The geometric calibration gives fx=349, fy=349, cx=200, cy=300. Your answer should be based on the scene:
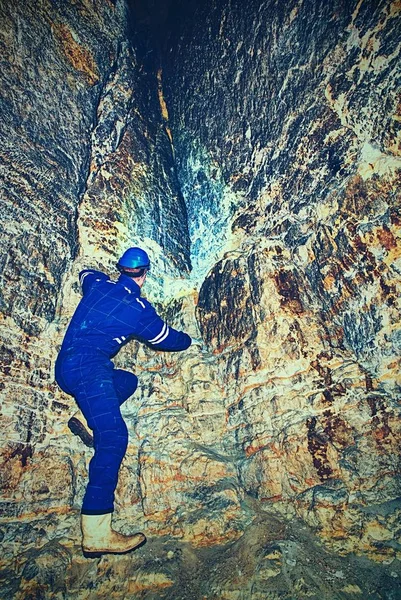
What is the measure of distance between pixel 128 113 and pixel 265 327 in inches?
142

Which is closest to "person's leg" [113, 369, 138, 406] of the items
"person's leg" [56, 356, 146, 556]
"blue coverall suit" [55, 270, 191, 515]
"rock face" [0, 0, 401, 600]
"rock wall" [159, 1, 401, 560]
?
"blue coverall suit" [55, 270, 191, 515]

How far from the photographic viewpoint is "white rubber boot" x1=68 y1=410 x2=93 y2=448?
318 centimetres

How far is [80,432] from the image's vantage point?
319 centimetres

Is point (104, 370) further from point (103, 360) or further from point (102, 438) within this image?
point (102, 438)

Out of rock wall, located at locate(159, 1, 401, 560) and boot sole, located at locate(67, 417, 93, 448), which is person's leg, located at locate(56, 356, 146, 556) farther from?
rock wall, located at locate(159, 1, 401, 560)

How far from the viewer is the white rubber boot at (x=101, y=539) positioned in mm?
2602

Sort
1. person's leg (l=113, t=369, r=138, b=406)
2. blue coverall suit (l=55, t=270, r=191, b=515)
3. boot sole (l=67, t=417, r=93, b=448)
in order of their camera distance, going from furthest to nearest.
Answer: person's leg (l=113, t=369, r=138, b=406)
boot sole (l=67, t=417, r=93, b=448)
blue coverall suit (l=55, t=270, r=191, b=515)

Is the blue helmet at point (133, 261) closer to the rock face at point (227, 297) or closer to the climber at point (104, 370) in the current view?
the climber at point (104, 370)

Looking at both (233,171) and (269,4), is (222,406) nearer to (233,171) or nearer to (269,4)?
(233,171)

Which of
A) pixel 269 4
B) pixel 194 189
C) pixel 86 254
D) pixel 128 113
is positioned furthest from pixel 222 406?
pixel 269 4

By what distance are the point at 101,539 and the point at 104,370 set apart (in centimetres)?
127

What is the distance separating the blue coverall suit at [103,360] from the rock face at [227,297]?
1.02 feet

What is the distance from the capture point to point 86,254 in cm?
399

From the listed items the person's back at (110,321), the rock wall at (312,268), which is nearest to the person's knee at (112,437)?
the person's back at (110,321)
